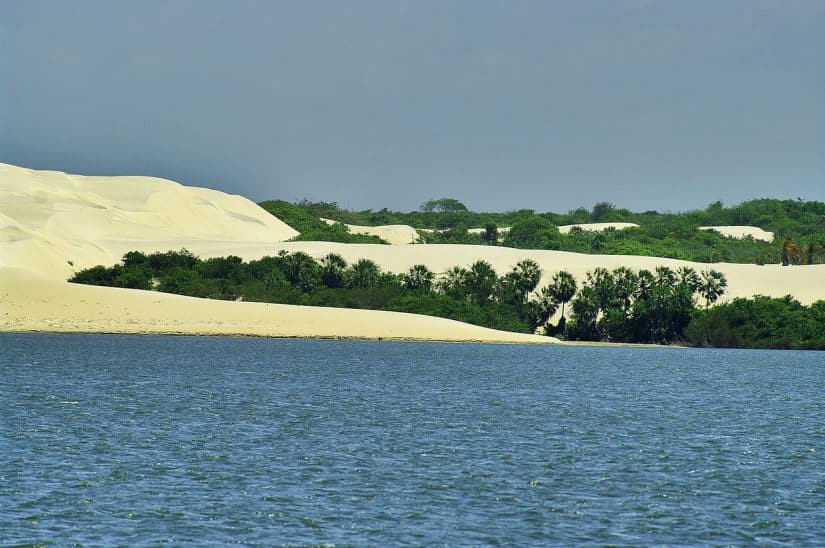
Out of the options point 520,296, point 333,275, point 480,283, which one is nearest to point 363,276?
point 333,275

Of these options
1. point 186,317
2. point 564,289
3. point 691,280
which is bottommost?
point 186,317

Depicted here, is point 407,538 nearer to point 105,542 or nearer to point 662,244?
point 105,542

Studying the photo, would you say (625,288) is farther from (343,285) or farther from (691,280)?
(343,285)

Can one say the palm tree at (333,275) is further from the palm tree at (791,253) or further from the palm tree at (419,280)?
the palm tree at (791,253)

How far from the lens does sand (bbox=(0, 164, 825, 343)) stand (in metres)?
100

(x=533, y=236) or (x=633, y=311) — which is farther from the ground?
(x=533, y=236)

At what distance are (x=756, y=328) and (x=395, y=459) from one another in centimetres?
8330

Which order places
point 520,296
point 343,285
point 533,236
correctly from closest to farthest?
point 520,296 < point 343,285 < point 533,236

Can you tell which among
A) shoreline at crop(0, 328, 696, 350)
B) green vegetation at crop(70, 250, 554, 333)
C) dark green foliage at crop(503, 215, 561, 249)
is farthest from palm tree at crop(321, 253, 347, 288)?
dark green foliage at crop(503, 215, 561, 249)

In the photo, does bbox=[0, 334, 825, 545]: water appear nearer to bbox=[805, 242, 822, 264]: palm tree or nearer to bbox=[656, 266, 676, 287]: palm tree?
bbox=[656, 266, 676, 287]: palm tree

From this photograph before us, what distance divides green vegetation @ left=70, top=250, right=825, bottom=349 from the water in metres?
48.6

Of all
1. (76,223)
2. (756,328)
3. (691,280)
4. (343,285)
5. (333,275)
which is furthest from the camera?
(76,223)

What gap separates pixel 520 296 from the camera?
115125 mm

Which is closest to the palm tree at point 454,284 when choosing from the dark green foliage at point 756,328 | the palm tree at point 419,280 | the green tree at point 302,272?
the palm tree at point 419,280
